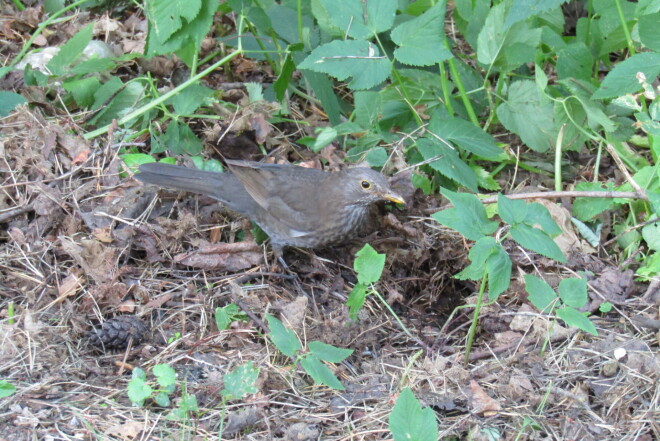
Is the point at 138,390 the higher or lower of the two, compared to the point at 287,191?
higher

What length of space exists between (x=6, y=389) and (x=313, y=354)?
1347 millimetres

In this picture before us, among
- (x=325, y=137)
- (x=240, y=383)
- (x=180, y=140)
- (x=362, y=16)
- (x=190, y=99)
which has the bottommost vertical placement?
(x=240, y=383)

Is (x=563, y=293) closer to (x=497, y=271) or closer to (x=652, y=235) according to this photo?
(x=497, y=271)

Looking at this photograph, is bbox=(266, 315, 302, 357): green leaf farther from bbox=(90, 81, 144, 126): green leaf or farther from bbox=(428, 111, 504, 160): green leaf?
bbox=(90, 81, 144, 126): green leaf

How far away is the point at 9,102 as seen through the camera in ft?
16.5

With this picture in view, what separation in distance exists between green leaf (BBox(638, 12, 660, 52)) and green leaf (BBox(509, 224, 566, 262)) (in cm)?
161

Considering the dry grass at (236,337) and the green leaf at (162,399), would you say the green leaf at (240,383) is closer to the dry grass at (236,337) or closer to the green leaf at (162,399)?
the dry grass at (236,337)

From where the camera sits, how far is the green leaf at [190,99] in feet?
16.4

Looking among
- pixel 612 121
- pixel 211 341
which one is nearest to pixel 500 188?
pixel 612 121

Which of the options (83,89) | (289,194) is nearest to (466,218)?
(289,194)

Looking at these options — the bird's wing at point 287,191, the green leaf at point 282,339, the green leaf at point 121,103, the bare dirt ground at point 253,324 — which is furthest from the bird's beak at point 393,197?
the green leaf at point 121,103

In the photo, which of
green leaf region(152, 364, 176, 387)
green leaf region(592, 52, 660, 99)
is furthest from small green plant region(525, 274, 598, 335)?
green leaf region(152, 364, 176, 387)

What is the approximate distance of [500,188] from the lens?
504 centimetres

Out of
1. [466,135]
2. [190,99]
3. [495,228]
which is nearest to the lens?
[495,228]
